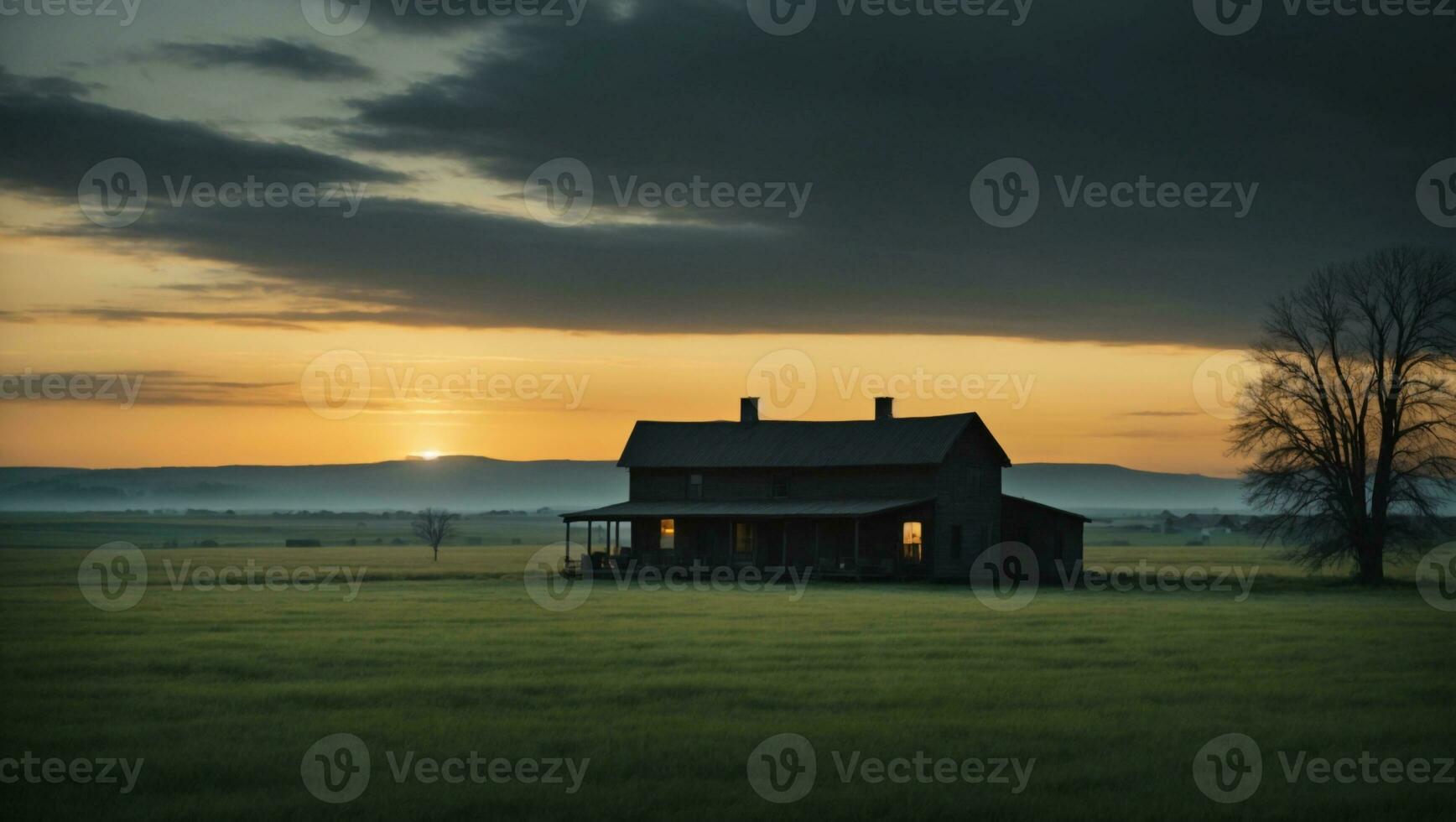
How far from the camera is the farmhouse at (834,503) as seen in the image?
5262 centimetres

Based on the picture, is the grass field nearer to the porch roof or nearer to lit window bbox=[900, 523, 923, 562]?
the porch roof

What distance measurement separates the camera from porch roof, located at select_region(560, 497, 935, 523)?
168 feet

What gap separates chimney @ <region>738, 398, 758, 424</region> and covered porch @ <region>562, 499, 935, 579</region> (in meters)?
4.58

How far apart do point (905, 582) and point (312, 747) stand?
37392mm

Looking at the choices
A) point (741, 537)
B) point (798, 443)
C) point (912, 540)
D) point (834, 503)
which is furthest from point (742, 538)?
point (912, 540)

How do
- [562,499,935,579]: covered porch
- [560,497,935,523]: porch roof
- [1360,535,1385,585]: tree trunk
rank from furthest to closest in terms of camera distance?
[1360,535,1385,585]: tree trunk
[562,499,935,579]: covered porch
[560,497,935,523]: porch roof

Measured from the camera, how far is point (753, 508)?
5422 cm

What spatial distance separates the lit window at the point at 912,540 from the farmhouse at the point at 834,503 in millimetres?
45

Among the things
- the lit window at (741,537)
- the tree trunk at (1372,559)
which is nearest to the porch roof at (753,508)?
the lit window at (741,537)

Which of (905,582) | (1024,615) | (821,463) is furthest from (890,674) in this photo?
(821,463)

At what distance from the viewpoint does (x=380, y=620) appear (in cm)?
3256

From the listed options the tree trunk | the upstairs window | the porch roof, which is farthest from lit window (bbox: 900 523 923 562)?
the tree trunk

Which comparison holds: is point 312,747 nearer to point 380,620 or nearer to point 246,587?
point 380,620

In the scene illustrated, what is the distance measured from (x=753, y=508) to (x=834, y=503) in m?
3.14
